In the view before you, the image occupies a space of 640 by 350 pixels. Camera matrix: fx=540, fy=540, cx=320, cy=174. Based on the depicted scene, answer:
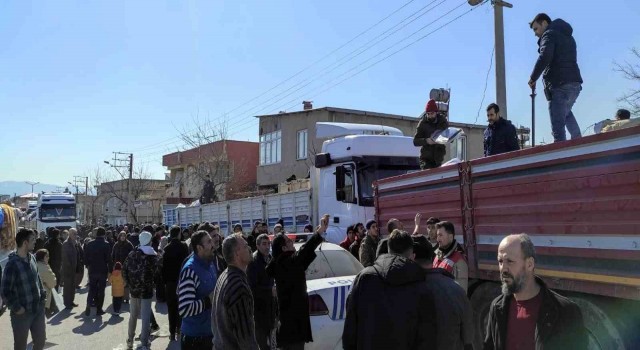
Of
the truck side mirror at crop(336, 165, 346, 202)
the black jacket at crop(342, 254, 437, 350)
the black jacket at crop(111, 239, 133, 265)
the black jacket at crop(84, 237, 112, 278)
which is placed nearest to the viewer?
the black jacket at crop(342, 254, 437, 350)

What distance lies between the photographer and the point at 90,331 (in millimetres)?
10469

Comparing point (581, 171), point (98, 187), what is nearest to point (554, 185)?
point (581, 171)

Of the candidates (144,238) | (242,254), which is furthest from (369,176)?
(242,254)

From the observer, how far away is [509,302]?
307cm

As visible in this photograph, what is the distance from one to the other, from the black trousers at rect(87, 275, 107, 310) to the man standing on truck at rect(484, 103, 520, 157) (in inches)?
380

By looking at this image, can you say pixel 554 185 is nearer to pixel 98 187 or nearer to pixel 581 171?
pixel 581 171

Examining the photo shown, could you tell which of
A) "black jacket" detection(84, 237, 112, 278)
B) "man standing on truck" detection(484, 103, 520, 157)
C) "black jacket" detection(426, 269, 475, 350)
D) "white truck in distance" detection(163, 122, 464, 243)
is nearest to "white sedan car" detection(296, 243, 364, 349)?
"man standing on truck" detection(484, 103, 520, 157)

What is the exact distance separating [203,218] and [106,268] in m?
8.77

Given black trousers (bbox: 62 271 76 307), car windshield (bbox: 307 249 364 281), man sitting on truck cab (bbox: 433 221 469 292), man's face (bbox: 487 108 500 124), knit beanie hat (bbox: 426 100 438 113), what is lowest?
black trousers (bbox: 62 271 76 307)

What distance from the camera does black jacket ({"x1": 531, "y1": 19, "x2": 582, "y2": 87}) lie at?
6.06 metres

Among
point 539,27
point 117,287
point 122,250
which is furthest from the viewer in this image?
point 122,250

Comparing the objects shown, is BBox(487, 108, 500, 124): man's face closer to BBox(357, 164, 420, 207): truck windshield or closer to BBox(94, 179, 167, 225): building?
BBox(357, 164, 420, 207): truck windshield

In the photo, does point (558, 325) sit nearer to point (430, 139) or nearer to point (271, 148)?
point (430, 139)

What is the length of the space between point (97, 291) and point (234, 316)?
9.74 metres
